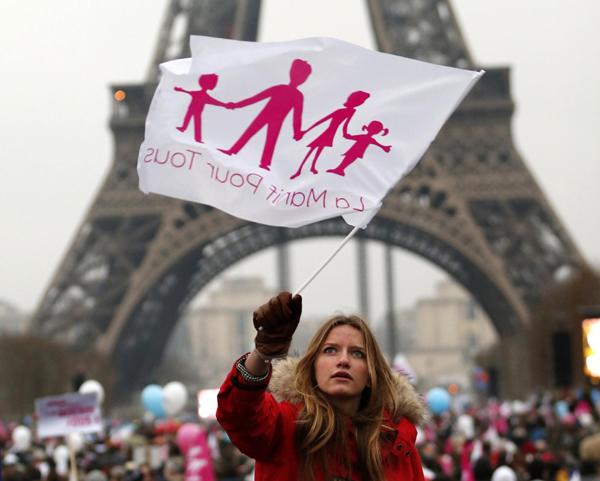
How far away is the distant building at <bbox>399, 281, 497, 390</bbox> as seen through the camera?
126250 millimetres

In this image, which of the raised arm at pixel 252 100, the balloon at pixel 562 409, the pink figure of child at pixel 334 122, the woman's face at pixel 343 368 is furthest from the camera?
the balloon at pixel 562 409

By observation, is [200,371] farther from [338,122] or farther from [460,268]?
[338,122]

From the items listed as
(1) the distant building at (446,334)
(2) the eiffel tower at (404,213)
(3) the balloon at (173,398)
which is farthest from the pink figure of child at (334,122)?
(1) the distant building at (446,334)

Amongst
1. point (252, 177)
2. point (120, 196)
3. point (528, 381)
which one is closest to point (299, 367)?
point (252, 177)

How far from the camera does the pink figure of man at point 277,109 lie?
4.69 m

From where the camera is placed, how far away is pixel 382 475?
3316 millimetres

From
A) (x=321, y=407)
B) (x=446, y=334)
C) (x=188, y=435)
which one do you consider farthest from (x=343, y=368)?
(x=446, y=334)

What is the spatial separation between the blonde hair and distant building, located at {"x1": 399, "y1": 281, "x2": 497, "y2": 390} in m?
120

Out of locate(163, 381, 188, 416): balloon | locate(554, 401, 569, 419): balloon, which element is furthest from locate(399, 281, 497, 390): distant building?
locate(163, 381, 188, 416): balloon

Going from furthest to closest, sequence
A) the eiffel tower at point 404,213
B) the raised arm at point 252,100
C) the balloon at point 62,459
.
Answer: the eiffel tower at point 404,213
the balloon at point 62,459
the raised arm at point 252,100

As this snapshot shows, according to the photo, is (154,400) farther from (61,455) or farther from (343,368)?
(343,368)

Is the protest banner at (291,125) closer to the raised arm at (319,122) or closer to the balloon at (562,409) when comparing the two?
the raised arm at (319,122)

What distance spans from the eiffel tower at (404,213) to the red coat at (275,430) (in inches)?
1194

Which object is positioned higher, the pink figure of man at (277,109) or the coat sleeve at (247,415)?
the pink figure of man at (277,109)
